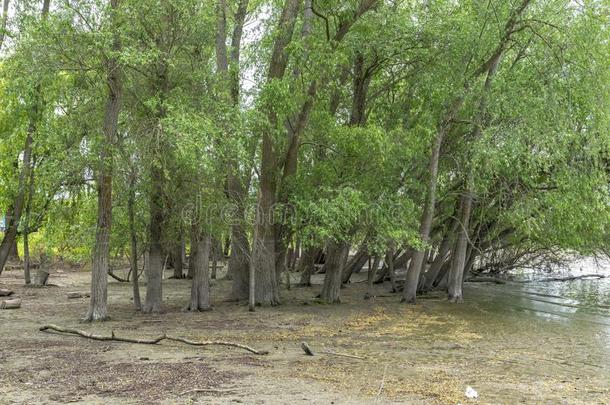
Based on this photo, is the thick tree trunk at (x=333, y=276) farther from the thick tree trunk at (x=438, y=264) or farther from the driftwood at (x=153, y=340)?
the driftwood at (x=153, y=340)

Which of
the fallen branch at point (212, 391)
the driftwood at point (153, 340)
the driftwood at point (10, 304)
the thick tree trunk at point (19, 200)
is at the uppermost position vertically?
the thick tree trunk at point (19, 200)

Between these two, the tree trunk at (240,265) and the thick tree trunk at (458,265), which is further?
the thick tree trunk at (458,265)

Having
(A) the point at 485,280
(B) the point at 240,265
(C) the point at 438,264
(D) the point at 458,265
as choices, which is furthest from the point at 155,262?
(A) the point at 485,280

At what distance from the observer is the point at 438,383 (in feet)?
28.6

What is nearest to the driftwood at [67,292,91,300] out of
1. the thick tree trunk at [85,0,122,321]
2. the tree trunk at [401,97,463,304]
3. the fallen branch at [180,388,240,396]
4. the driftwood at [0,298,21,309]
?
the driftwood at [0,298,21,309]

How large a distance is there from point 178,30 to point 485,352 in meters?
9.07

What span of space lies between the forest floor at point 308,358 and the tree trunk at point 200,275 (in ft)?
Result: 1.55

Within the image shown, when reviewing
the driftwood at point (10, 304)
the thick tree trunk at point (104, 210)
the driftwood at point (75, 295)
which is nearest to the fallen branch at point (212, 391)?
the thick tree trunk at point (104, 210)

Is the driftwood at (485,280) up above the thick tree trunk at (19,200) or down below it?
below

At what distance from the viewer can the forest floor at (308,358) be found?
7.96 meters

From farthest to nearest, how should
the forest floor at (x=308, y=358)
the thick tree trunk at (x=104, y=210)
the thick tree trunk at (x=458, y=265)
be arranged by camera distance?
the thick tree trunk at (x=458, y=265)
the thick tree trunk at (x=104, y=210)
the forest floor at (x=308, y=358)

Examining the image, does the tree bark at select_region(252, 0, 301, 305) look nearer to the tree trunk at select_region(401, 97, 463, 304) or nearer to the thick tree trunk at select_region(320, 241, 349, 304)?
the thick tree trunk at select_region(320, 241, 349, 304)

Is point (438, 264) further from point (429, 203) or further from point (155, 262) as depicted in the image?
point (155, 262)

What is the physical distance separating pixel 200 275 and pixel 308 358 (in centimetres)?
661
